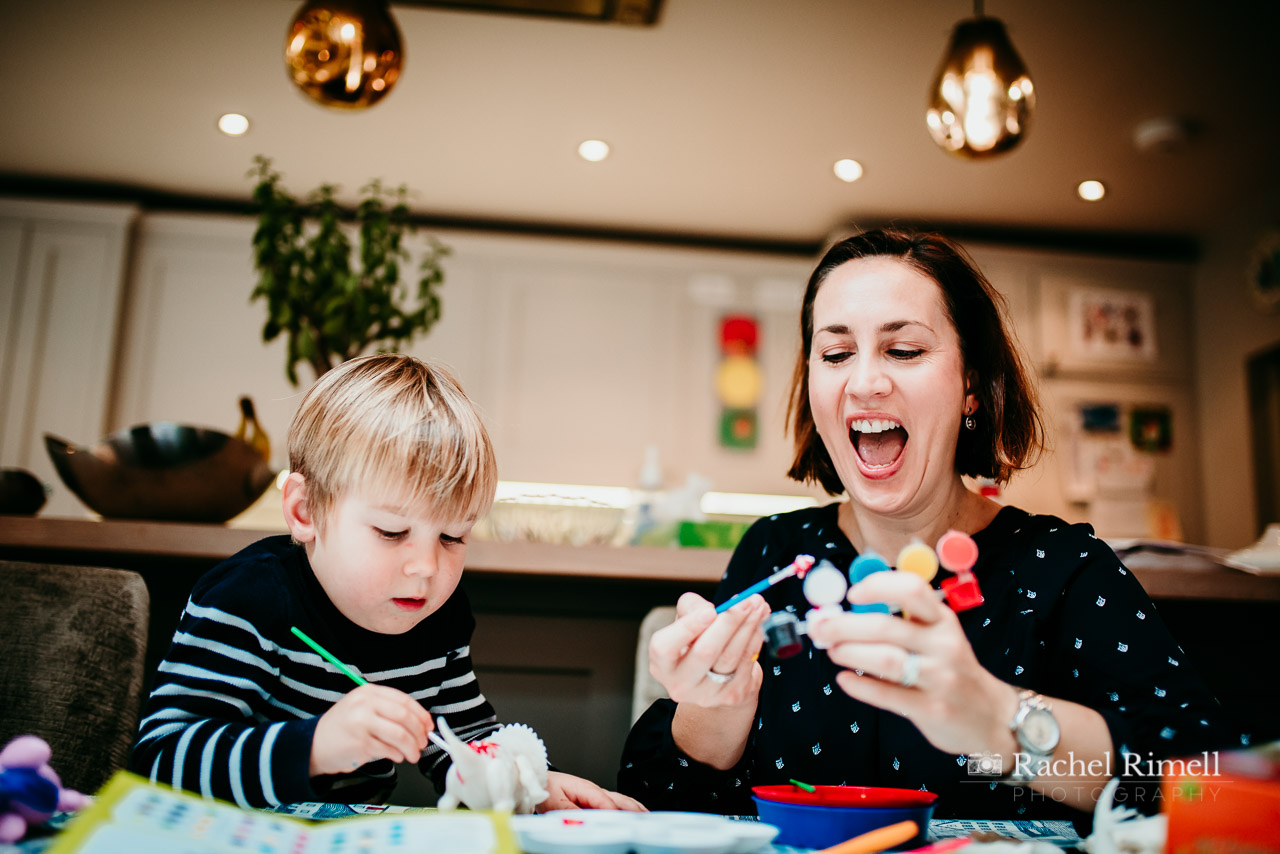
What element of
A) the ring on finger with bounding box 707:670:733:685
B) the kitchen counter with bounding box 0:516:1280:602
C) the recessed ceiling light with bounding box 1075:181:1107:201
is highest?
the recessed ceiling light with bounding box 1075:181:1107:201

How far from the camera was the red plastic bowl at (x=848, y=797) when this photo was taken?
2.45ft

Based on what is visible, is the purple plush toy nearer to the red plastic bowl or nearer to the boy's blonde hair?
the boy's blonde hair

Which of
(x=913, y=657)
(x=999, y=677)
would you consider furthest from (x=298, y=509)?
(x=999, y=677)

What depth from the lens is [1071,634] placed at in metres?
1.05

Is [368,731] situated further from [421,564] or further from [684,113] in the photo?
[684,113]

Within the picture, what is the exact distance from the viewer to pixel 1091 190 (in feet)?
12.7

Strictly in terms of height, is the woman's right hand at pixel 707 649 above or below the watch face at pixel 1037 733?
above

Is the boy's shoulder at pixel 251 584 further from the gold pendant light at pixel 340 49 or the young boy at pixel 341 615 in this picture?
the gold pendant light at pixel 340 49

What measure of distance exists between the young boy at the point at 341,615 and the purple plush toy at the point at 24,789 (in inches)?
5.3

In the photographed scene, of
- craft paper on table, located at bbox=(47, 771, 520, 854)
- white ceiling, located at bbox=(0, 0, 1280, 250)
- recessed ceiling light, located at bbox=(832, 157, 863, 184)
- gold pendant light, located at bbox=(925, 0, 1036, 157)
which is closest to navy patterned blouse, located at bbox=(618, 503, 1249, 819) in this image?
craft paper on table, located at bbox=(47, 771, 520, 854)

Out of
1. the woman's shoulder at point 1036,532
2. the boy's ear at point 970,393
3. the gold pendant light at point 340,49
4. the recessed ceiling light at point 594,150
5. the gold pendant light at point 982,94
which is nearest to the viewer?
the woman's shoulder at point 1036,532

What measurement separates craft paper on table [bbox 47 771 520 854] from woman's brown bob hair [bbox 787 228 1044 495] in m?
0.91

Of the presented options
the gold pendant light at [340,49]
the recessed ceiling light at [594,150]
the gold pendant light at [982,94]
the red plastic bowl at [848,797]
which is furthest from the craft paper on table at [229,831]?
the recessed ceiling light at [594,150]

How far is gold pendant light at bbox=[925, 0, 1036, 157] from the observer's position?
180 cm
